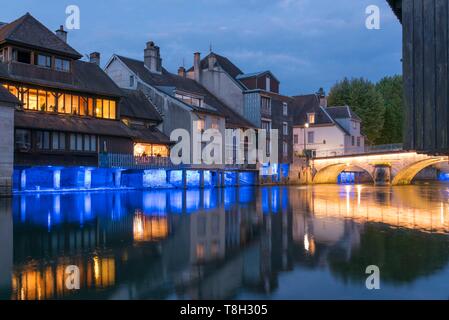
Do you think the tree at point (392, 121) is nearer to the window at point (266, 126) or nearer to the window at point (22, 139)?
the window at point (266, 126)

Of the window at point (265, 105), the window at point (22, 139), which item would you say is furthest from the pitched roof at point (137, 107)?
the window at point (265, 105)

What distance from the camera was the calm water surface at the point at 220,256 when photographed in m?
8.96

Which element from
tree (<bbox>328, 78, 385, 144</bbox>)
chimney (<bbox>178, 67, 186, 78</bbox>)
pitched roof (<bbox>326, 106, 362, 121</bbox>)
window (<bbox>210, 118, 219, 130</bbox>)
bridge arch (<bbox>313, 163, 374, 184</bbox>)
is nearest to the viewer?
window (<bbox>210, 118, 219, 130</bbox>)

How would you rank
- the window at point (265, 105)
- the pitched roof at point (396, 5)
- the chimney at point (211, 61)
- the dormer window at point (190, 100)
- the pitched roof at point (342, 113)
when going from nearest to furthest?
1. the pitched roof at point (396, 5)
2. the dormer window at point (190, 100)
3. the window at point (265, 105)
4. the chimney at point (211, 61)
5. the pitched roof at point (342, 113)

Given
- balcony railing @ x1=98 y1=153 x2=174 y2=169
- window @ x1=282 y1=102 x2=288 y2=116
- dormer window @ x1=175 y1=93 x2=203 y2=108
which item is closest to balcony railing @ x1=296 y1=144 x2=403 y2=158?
window @ x1=282 y1=102 x2=288 y2=116

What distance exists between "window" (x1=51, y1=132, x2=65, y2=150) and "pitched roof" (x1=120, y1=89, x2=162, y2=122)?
932 cm

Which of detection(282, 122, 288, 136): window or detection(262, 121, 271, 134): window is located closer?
detection(262, 121, 271, 134): window

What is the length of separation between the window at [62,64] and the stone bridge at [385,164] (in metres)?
45.8

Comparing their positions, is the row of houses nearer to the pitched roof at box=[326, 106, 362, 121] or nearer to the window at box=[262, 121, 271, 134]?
the window at box=[262, 121, 271, 134]

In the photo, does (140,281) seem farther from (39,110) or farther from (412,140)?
(39,110)

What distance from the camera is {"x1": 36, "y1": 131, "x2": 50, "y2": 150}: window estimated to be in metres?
38.2

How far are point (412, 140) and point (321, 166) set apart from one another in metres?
67.7

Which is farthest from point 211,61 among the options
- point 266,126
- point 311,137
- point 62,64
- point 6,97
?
point 6,97

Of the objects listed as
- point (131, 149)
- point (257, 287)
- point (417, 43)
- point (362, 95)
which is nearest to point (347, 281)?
point (257, 287)
